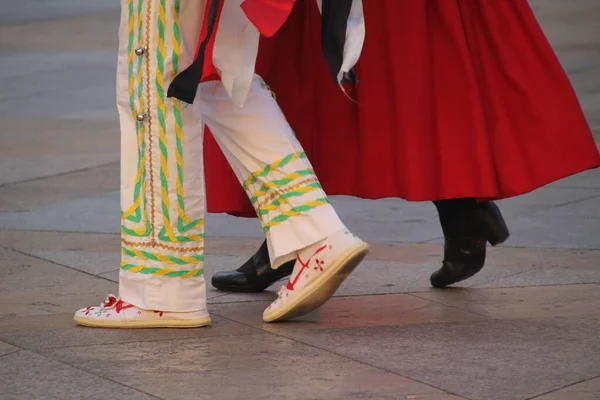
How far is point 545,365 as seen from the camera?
11.2ft

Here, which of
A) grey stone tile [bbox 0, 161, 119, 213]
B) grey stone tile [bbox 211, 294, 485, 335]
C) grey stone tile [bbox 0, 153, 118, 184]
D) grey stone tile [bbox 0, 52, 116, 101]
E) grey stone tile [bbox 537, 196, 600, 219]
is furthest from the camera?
grey stone tile [bbox 0, 52, 116, 101]

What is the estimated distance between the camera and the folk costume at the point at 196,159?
3.70 meters

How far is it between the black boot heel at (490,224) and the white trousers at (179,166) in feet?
2.41

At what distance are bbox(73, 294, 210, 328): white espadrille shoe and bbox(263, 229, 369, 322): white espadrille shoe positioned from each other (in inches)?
8.9

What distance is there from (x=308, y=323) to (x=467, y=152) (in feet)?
2.54

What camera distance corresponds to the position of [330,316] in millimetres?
4027

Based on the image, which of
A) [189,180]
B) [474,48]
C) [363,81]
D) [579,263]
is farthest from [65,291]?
[579,263]

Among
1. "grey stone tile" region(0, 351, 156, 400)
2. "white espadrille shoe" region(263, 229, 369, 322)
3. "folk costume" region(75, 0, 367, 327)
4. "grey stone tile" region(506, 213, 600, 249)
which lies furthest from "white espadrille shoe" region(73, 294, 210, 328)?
"grey stone tile" region(506, 213, 600, 249)

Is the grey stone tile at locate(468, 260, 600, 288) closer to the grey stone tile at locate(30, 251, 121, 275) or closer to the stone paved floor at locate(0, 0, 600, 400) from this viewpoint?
the stone paved floor at locate(0, 0, 600, 400)

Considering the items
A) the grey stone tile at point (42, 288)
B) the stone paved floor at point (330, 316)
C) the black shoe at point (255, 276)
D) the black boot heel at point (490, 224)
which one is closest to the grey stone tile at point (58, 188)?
the stone paved floor at point (330, 316)

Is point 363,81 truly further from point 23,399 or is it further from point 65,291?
point 23,399

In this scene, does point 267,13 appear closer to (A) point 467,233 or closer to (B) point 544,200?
(A) point 467,233

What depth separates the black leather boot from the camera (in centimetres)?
430

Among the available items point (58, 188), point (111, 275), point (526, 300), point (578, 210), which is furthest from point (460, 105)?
point (58, 188)
